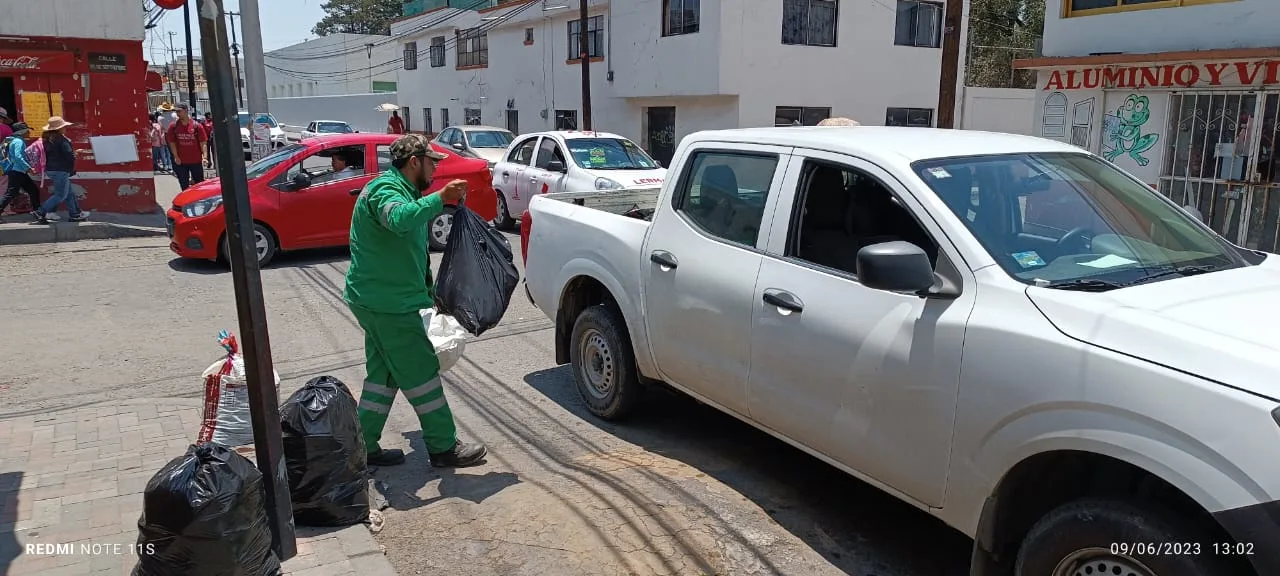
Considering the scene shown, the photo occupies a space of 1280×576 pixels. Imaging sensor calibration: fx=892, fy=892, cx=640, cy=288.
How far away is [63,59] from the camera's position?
13281 mm

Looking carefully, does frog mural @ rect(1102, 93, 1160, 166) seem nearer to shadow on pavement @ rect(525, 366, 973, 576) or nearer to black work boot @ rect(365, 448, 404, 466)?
shadow on pavement @ rect(525, 366, 973, 576)

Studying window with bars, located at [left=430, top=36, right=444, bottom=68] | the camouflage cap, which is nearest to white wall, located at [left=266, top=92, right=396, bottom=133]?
window with bars, located at [left=430, top=36, right=444, bottom=68]

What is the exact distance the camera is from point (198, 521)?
292 centimetres

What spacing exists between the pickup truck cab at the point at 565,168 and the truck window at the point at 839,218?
25.1 feet

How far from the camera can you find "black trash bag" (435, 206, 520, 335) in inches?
182

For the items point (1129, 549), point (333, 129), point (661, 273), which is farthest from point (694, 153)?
point (333, 129)

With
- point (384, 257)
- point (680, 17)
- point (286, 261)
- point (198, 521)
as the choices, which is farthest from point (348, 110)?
point (198, 521)

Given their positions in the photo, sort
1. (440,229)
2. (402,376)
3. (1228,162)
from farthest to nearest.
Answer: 1. (440,229)
2. (1228,162)
3. (402,376)

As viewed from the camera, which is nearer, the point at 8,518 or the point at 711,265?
the point at 8,518

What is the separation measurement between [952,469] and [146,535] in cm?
277

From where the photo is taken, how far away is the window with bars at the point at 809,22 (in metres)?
21.9

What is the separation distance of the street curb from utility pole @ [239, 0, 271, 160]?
5406 millimetres

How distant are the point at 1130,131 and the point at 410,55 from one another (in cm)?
3363

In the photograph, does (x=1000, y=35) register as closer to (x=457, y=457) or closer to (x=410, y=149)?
(x=410, y=149)
